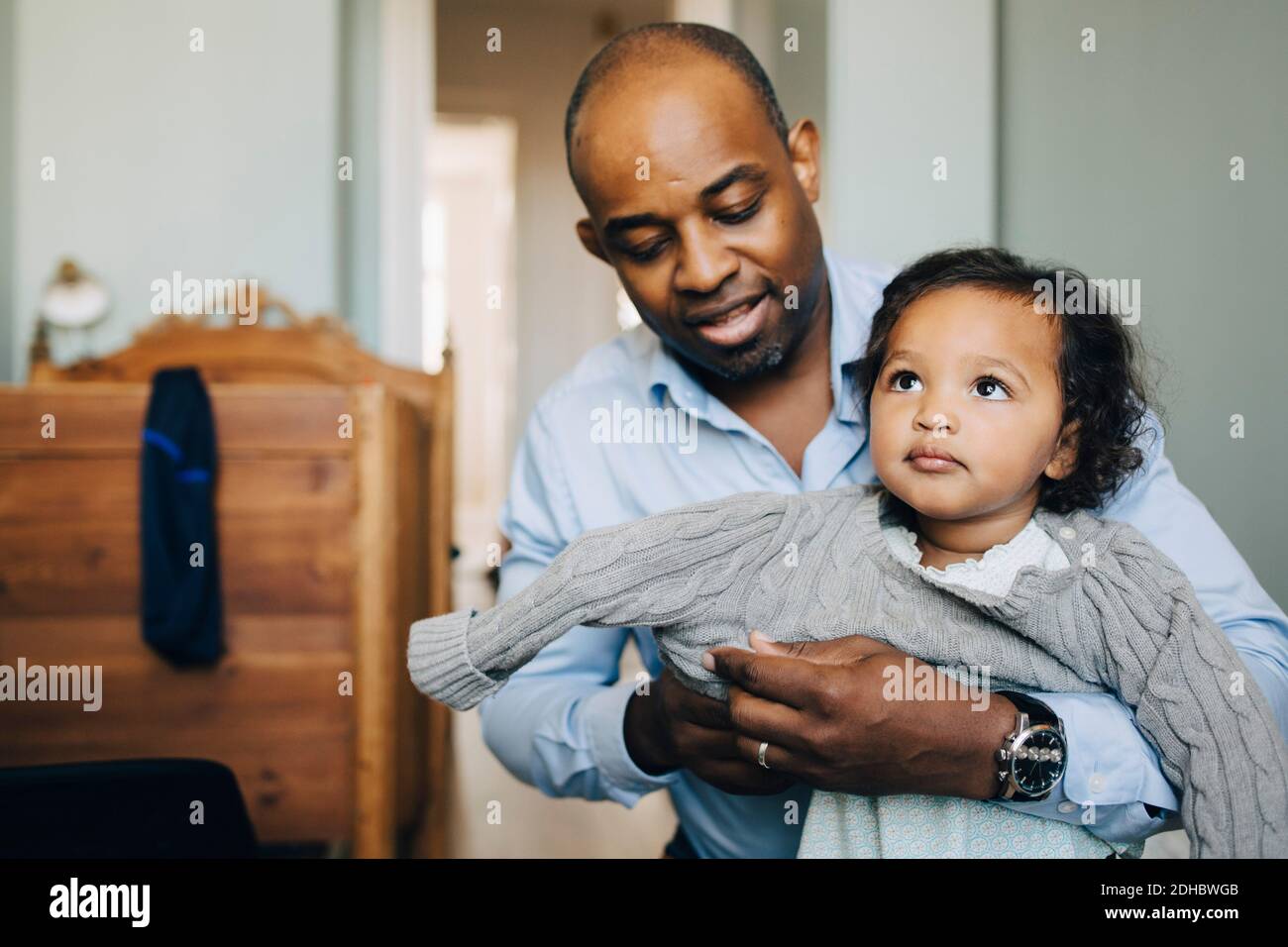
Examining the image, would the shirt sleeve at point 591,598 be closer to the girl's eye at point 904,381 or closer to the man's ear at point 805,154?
the girl's eye at point 904,381

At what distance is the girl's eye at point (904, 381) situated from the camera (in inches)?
34.3

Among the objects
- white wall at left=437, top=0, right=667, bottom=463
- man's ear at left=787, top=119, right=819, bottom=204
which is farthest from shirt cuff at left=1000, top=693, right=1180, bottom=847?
white wall at left=437, top=0, right=667, bottom=463

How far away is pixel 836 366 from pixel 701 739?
1.46 feet

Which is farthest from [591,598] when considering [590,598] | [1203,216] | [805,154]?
[1203,216]

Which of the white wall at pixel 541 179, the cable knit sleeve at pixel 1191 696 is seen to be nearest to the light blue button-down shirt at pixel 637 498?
the cable knit sleeve at pixel 1191 696

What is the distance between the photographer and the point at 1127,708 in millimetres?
771

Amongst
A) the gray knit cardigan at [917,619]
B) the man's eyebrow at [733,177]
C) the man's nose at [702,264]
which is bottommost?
the gray knit cardigan at [917,619]

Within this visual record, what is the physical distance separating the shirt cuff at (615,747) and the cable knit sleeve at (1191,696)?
43cm

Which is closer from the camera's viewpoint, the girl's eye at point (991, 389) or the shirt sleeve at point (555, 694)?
the girl's eye at point (991, 389)

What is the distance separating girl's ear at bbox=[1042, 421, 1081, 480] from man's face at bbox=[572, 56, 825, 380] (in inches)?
12.5

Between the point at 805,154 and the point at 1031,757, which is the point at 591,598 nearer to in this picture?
the point at 1031,757

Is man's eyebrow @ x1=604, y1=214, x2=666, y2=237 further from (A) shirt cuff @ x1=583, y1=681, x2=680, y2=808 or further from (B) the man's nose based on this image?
(A) shirt cuff @ x1=583, y1=681, x2=680, y2=808

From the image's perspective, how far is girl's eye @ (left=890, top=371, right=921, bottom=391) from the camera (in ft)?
2.86
